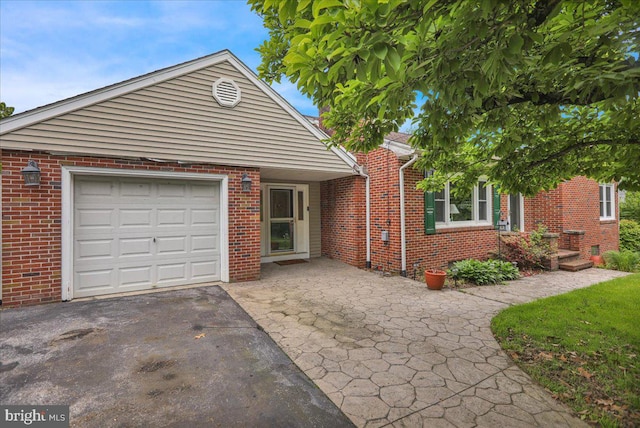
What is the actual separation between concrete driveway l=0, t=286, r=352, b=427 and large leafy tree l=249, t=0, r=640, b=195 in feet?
7.96

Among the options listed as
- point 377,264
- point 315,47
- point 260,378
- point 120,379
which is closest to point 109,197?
point 120,379

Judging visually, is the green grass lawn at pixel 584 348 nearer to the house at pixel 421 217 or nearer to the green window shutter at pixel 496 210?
the house at pixel 421 217

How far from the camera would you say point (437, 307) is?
4.81 metres

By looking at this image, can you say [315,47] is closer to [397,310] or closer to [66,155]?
[397,310]

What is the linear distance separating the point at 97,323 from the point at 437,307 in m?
5.05

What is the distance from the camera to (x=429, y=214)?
7.38 meters

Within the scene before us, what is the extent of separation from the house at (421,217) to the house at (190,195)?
0.15ft

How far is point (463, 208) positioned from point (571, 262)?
3661 mm

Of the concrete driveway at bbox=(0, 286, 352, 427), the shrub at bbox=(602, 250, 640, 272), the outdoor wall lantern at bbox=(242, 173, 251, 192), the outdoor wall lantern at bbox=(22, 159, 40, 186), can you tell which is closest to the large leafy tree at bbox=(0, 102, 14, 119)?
the outdoor wall lantern at bbox=(22, 159, 40, 186)

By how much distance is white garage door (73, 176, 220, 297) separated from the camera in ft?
17.0

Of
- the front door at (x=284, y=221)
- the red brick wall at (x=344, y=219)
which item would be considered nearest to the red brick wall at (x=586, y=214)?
the red brick wall at (x=344, y=219)

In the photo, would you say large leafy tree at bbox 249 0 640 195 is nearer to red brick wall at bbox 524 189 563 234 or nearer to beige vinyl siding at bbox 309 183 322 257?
beige vinyl siding at bbox 309 183 322 257

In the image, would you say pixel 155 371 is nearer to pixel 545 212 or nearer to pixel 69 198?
pixel 69 198

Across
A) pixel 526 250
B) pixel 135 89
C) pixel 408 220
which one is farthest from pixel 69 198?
pixel 526 250
